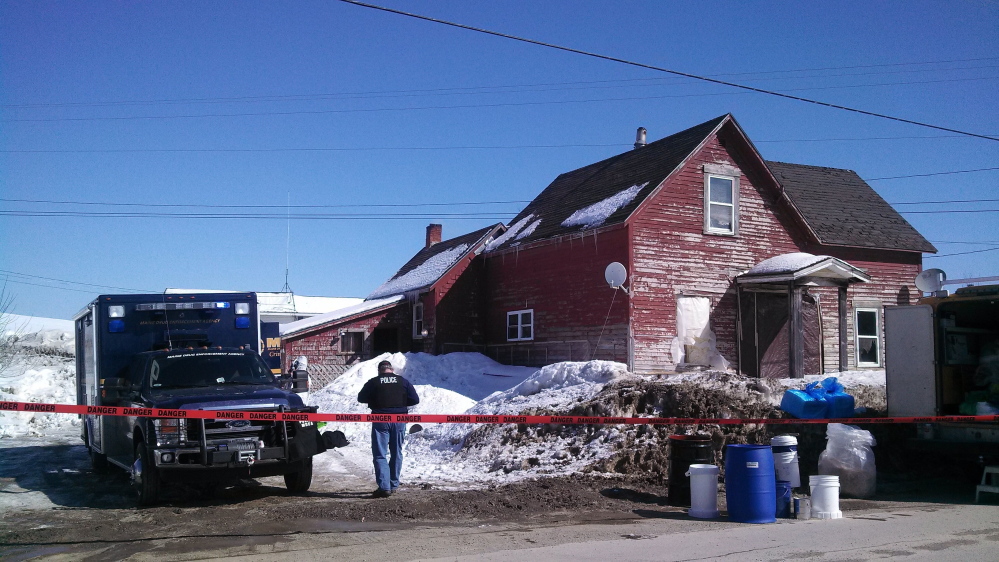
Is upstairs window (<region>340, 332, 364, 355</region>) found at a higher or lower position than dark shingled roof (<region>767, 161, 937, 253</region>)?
lower

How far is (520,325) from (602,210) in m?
4.94

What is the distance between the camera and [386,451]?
10.8 m

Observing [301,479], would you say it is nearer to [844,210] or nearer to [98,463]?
[98,463]

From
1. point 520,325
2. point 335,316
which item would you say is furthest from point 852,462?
point 335,316

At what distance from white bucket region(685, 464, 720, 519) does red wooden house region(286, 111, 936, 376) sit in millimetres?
11770

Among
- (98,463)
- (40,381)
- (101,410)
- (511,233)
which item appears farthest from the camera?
(511,233)

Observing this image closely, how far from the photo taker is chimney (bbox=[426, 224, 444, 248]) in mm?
38344

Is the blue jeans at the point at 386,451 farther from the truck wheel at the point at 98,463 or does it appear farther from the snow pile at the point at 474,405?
the truck wheel at the point at 98,463

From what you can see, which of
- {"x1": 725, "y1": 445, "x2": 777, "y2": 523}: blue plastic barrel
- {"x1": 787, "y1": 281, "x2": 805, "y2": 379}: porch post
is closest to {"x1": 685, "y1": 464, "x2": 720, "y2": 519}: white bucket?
{"x1": 725, "y1": 445, "x2": 777, "y2": 523}: blue plastic barrel

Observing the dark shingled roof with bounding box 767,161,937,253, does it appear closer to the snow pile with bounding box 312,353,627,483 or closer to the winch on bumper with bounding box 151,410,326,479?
the snow pile with bounding box 312,353,627,483

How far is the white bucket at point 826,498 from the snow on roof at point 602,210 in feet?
44.5

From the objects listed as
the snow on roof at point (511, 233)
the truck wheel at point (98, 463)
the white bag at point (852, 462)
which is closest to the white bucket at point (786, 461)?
the white bag at point (852, 462)

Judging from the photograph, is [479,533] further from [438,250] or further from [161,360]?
[438,250]

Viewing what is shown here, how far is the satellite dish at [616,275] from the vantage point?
21.3 metres
